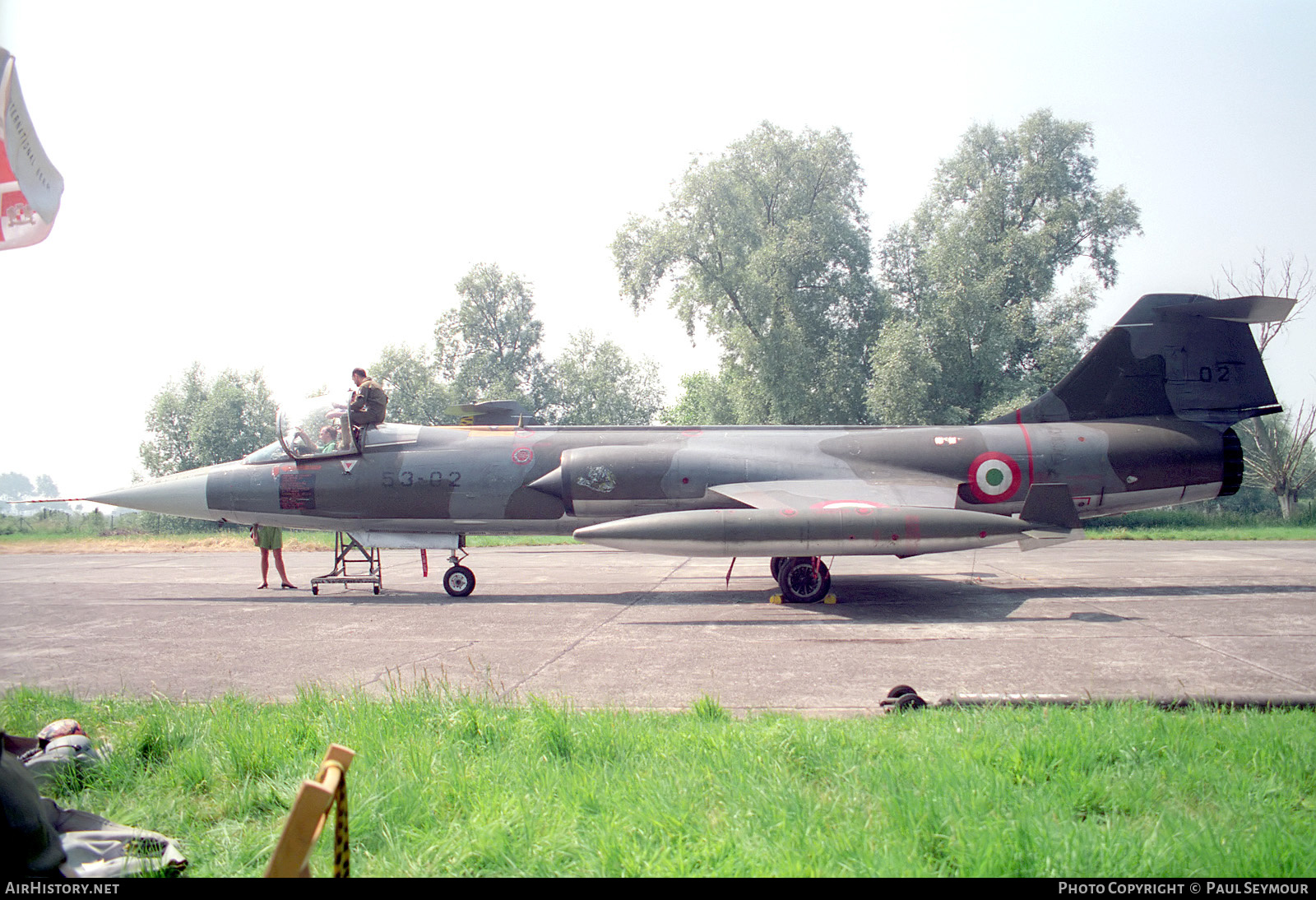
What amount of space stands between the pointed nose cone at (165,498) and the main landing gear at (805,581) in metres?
8.79

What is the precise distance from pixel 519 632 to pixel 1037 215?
32.3 metres

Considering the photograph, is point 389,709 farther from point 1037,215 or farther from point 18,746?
point 1037,215

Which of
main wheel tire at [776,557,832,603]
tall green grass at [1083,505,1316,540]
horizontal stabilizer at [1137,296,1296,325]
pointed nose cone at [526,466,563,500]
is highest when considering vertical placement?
horizontal stabilizer at [1137,296,1296,325]

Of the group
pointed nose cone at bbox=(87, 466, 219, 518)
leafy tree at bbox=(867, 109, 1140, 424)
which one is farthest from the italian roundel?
leafy tree at bbox=(867, 109, 1140, 424)

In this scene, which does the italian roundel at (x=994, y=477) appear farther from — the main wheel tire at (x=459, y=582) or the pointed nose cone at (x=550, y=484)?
the main wheel tire at (x=459, y=582)

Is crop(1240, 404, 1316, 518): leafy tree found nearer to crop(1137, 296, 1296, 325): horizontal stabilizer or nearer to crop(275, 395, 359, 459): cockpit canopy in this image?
crop(1137, 296, 1296, 325): horizontal stabilizer

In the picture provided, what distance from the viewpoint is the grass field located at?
2.77m

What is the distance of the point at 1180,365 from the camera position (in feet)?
37.0

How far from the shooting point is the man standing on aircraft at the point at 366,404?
1161 centimetres

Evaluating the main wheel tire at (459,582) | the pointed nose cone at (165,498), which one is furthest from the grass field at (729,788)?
the pointed nose cone at (165,498)

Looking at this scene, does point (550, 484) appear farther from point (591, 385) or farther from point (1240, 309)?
point (591, 385)

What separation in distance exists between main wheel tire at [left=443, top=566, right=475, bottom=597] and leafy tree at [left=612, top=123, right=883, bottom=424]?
2283cm

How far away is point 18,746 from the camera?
3889mm

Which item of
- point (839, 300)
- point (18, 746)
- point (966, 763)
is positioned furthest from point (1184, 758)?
point (839, 300)
